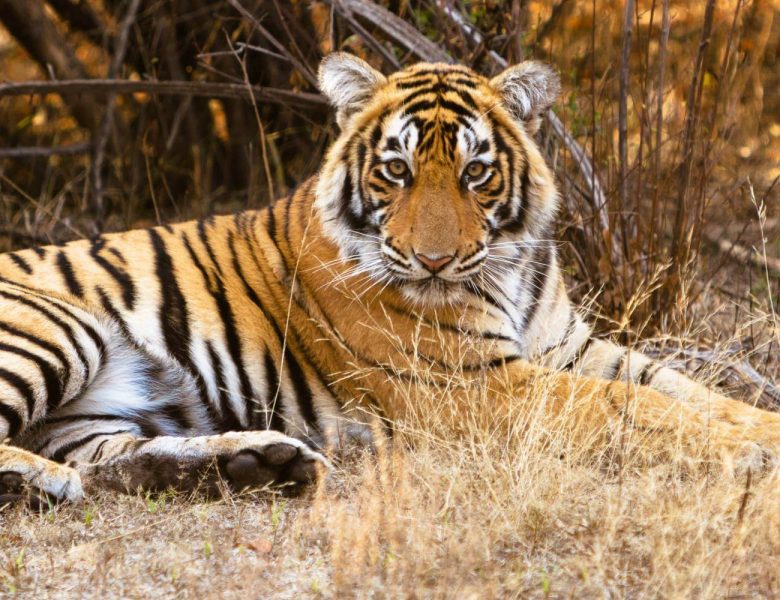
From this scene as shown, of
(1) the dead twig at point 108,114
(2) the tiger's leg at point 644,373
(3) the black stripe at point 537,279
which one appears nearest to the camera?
(2) the tiger's leg at point 644,373

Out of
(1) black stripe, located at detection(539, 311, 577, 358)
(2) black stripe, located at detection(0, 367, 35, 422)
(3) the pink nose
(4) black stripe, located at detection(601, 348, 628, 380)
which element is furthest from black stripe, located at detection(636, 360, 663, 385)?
(2) black stripe, located at detection(0, 367, 35, 422)

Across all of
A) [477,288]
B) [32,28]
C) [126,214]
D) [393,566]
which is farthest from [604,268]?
[32,28]

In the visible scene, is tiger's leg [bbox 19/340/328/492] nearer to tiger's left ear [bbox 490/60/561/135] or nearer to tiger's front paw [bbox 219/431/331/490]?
tiger's front paw [bbox 219/431/331/490]

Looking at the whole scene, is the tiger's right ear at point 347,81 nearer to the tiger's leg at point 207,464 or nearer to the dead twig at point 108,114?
the tiger's leg at point 207,464

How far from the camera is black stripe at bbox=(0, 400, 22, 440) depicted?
327cm

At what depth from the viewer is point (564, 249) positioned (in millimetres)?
4871

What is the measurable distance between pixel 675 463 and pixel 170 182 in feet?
17.1

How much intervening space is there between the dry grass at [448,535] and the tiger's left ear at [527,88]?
1.24 meters

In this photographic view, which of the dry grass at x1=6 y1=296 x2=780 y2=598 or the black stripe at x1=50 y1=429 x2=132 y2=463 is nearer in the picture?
the dry grass at x1=6 y1=296 x2=780 y2=598

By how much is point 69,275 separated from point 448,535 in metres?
1.88

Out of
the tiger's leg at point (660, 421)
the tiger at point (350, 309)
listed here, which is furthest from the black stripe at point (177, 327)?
the tiger's leg at point (660, 421)

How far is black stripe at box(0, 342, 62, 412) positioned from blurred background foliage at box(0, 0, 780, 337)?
1838 millimetres

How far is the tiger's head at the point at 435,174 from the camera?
11.7 feet

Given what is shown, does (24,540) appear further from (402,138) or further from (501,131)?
(501,131)
